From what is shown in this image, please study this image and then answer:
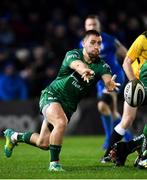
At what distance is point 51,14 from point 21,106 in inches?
170

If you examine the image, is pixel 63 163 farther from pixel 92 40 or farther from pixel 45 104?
pixel 92 40

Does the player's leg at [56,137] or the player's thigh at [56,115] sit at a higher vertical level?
the player's thigh at [56,115]

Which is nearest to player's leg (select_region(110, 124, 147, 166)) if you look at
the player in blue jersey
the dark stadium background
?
the player in blue jersey

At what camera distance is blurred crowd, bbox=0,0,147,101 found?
18656mm

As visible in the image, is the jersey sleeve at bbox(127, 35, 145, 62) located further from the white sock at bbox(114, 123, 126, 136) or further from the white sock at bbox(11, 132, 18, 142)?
the white sock at bbox(11, 132, 18, 142)

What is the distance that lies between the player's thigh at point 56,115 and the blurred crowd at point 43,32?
8.75 m

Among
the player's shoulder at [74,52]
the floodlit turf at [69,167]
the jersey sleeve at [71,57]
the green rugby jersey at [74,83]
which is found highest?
the player's shoulder at [74,52]

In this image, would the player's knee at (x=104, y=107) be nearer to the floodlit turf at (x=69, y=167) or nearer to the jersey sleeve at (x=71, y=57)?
the floodlit turf at (x=69, y=167)

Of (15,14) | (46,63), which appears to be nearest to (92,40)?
(46,63)

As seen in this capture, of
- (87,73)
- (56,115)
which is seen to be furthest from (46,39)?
(87,73)

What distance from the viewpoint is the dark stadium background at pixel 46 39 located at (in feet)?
58.4

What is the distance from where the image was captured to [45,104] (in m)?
9.41

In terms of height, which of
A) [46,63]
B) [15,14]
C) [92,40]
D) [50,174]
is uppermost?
[15,14]

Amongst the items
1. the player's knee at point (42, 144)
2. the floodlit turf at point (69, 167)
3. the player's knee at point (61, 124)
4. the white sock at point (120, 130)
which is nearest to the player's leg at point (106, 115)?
the floodlit turf at point (69, 167)
